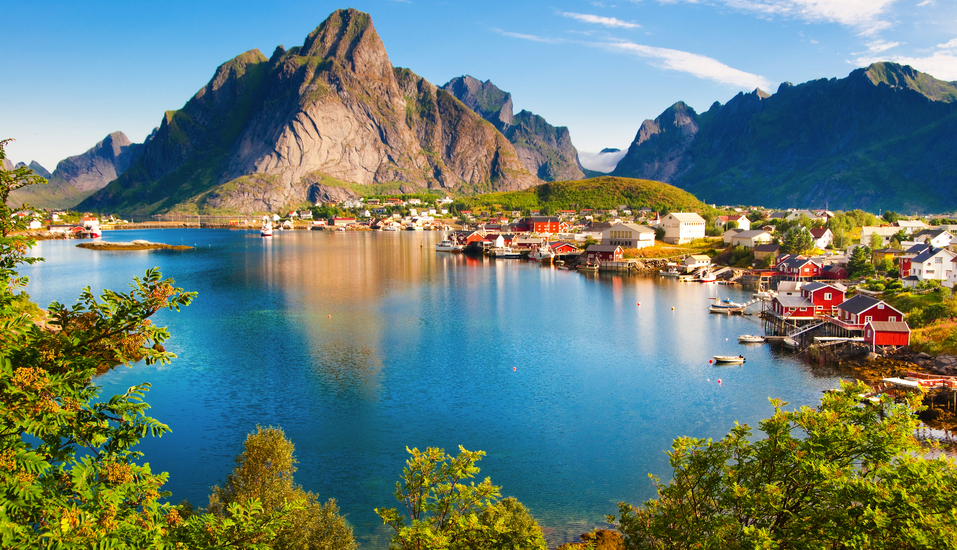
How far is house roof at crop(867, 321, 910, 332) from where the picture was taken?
117 feet

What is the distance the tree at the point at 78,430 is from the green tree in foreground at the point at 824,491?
Answer: 8418mm

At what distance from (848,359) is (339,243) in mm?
111830

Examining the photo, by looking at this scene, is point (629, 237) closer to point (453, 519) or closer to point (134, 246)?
point (453, 519)

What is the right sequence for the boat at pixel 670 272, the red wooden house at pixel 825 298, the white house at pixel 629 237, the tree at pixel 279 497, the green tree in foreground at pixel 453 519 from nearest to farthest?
1. the green tree in foreground at pixel 453 519
2. the tree at pixel 279 497
3. the red wooden house at pixel 825 298
4. the boat at pixel 670 272
5. the white house at pixel 629 237

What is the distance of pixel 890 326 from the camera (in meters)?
35.9

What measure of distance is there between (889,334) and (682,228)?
6607 centimetres

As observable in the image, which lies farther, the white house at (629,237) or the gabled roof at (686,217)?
the gabled roof at (686,217)

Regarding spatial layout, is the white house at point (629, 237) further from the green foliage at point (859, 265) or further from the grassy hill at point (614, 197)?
the grassy hill at point (614, 197)

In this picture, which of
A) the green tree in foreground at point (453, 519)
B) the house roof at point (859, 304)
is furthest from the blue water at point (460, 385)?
the green tree in foreground at point (453, 519)

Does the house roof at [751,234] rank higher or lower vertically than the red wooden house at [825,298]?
higher

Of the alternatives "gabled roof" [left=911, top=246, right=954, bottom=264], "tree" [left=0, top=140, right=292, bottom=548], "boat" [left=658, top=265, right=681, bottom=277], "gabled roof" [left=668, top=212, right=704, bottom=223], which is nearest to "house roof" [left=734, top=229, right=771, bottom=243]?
"boat" [left=658, top=265, right=681, bottom=277]

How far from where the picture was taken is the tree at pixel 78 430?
5.92 metres

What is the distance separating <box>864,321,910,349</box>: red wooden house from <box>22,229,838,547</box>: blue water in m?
5.78

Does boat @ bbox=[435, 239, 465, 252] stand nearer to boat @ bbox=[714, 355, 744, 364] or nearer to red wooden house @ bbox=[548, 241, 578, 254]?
red wooden house @ bbox=[548, 241, 578, 254]
